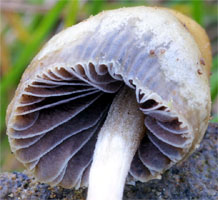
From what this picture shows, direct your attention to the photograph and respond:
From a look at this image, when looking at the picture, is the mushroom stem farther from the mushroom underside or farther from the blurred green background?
the blurred green background

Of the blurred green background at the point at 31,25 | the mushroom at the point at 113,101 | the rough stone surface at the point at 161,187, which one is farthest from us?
the blurred green background at the point at 31,25

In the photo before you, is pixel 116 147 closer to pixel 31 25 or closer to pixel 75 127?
pixel 75 127

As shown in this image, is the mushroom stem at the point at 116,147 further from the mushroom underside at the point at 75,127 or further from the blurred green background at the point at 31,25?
the blurred green background at the point at 31,25

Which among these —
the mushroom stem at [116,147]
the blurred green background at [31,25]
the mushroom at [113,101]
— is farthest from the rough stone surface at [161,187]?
the blurred green background at [31,25]

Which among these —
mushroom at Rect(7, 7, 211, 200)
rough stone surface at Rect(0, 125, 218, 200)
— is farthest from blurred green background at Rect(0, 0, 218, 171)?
mushroom at Rect(7, 7, 211, 200)

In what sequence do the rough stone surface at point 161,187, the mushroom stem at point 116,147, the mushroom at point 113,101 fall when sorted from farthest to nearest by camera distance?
the rough stone surface at point 161,187 → the mushroom stem at point 116,147 → the mushroom at point 113,101

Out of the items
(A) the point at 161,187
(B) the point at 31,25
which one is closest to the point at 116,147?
(A) the point at 161,187

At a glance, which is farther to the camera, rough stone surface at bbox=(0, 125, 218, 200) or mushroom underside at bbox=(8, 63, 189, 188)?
rough stone surface at bbox=(0, 125, 218, 200)
